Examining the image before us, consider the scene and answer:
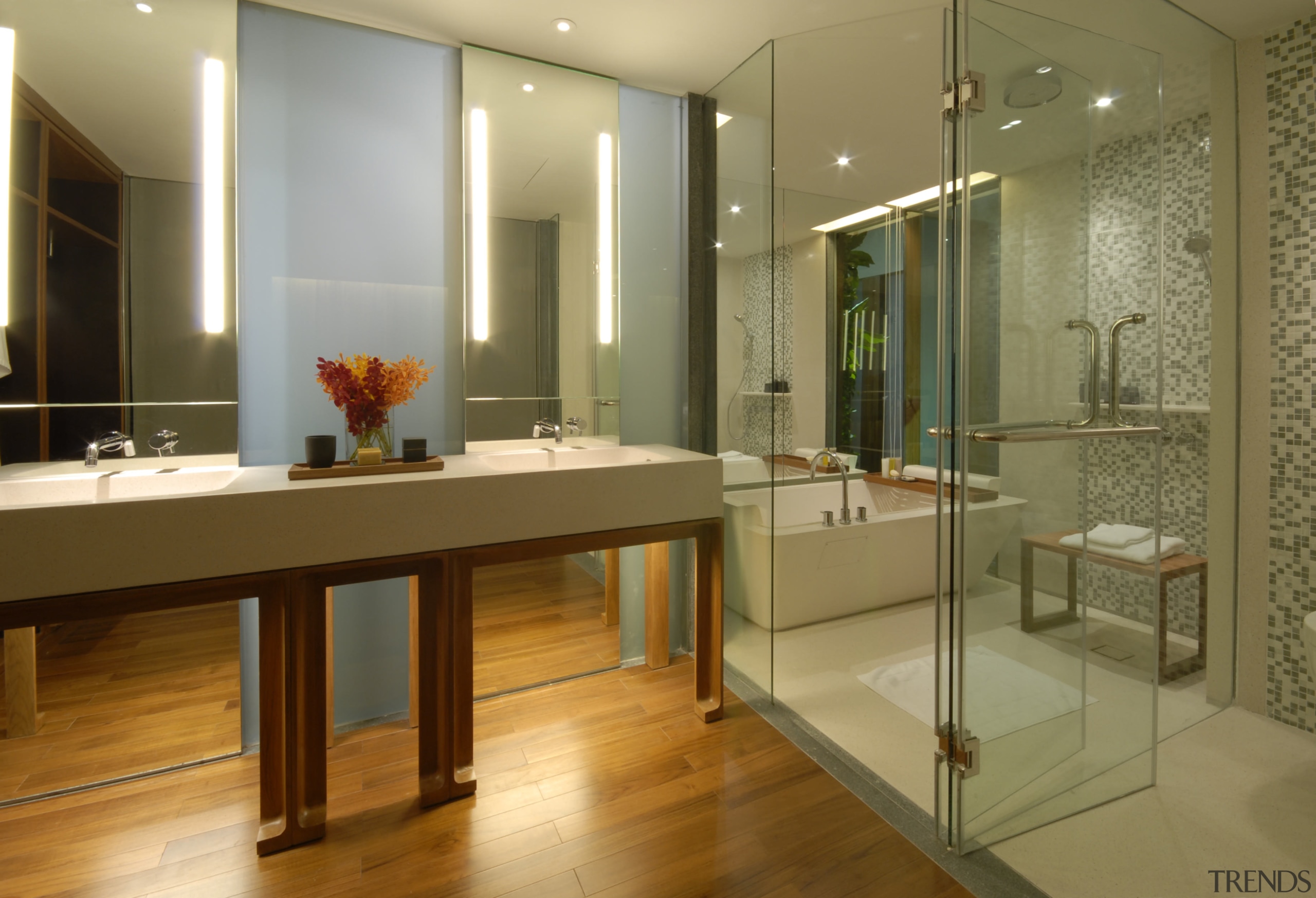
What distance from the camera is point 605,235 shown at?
9.07ft

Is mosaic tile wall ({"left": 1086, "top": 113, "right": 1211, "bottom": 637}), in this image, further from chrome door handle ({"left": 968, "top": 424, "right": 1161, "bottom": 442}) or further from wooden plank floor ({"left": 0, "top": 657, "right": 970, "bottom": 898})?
wooden plank floor ({"left": 0, "top": 657, "right": 970, "bottom": 898})

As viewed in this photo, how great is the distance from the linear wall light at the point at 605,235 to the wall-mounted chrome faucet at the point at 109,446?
1.67 metres

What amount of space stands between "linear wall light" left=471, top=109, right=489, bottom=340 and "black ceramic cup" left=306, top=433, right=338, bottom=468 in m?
0.75

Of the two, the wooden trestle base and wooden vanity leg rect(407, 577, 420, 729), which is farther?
wooden vanity leg rect(407, 577, 420, 729)

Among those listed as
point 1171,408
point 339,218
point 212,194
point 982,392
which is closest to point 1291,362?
point 1171,408

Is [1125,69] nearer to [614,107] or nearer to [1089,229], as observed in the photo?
[1089,229]

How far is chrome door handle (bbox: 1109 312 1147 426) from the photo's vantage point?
70.6 inches

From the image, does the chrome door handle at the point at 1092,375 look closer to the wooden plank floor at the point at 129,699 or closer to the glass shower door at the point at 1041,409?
the glass shower door at the point at 1041,409

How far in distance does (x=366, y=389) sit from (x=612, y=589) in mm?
1343

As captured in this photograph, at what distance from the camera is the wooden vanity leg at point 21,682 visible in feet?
6.04

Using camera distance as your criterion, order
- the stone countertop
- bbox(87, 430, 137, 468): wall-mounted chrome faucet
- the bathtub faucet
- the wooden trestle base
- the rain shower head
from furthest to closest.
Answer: the bathtub faucet, the rain shower head, bbox(87, 430, 137, 468): wall-mounted chrome faucet, the wooden trestle base, the stone countertop

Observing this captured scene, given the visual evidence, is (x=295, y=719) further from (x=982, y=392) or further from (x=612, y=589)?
(x=982, y=392)

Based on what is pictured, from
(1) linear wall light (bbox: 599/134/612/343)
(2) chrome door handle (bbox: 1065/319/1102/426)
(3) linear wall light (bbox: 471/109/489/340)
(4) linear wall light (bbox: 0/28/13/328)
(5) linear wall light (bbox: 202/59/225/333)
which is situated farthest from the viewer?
(1) linear wall light (bbox: 599/134/612/343)

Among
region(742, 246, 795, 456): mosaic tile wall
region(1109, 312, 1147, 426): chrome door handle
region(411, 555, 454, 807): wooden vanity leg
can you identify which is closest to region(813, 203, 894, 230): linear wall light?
region(742, 246, 795, 456): mosaic tile wall
